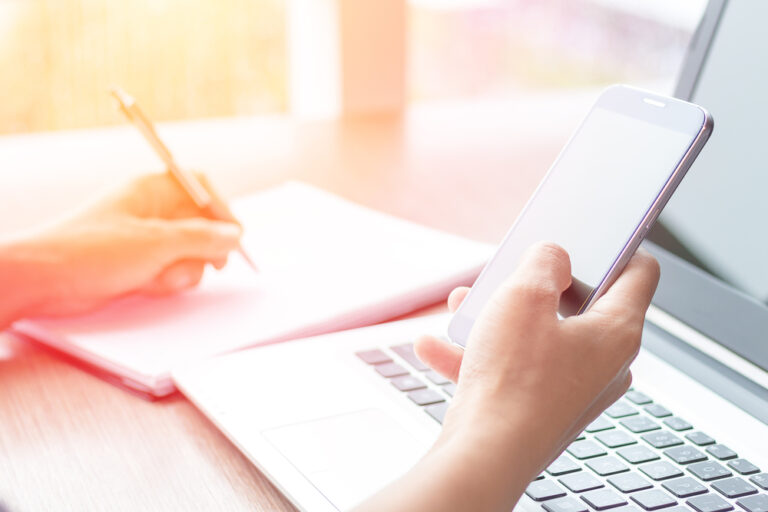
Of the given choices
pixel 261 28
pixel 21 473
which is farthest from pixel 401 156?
pixel 261 28

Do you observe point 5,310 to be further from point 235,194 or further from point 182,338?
point 235,194

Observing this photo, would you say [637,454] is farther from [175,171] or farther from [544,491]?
[175,171]

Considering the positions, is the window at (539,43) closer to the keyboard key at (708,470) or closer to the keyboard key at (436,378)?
the keyboard key at (436,378)

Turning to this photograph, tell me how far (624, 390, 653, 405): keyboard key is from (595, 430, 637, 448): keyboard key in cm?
4

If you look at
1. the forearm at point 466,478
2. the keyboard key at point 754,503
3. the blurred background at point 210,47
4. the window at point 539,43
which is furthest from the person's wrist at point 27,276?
the window at point 539,43

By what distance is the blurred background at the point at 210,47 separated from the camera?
401 cm

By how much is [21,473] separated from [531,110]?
1153mm

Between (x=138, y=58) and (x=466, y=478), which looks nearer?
(x=466, y=478)

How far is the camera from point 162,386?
57 centimetres

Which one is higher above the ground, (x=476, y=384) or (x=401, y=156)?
(x=476, y=384)

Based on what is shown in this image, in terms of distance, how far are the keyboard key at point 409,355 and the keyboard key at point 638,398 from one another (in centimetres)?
13

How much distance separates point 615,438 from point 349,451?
0.15 metres

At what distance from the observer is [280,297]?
2.31 feet

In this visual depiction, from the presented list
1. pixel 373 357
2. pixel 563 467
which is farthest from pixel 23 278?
pixel 563 467
